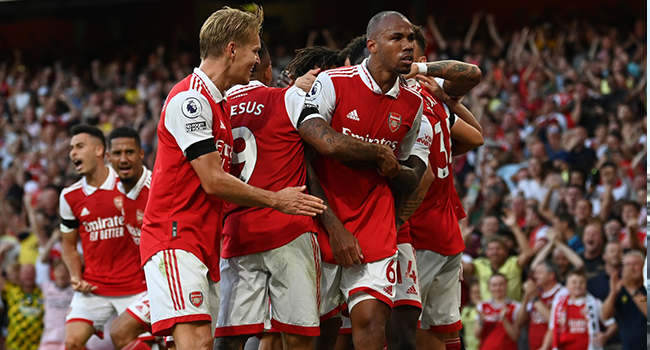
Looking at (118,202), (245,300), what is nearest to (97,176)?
(118,202)

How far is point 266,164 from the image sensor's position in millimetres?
4555

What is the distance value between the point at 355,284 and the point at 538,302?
4.20 meters

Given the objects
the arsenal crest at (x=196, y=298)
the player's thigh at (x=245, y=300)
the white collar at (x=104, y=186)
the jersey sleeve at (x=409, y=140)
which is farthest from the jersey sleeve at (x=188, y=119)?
the white collar at (x=104, y=186)

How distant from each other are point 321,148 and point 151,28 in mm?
18863

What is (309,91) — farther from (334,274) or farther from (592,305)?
(592,305)

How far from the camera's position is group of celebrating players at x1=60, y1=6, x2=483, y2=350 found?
414 cm

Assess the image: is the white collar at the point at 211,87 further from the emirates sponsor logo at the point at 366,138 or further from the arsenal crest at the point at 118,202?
the arsenal crest at the point at 118,202

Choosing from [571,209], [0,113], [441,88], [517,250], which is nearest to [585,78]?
[571,209]

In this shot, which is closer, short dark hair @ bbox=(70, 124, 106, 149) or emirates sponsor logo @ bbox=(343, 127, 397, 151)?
emirates sponsor logo @ bbox=(343, 127, 397, 151)

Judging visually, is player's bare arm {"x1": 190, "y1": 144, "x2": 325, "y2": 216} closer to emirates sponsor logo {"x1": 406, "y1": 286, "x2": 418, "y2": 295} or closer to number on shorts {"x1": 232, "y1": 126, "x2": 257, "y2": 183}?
number on shorts {"x1": 232, "y1": 126, "x2": 257, "y2": 183}

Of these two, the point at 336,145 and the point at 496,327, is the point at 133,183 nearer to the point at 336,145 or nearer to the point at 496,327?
the point at 336,145

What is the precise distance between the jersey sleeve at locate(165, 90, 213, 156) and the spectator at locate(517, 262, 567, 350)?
206 inches

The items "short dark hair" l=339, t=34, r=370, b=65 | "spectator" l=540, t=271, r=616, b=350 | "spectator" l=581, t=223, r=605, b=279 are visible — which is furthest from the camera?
"spectator" l=581, t=223, r=605, b=279

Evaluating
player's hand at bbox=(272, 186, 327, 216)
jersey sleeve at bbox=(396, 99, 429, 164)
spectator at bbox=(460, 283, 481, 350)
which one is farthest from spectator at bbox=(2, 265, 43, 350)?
player's hand at bbox=(272, 186, 327, 216)
